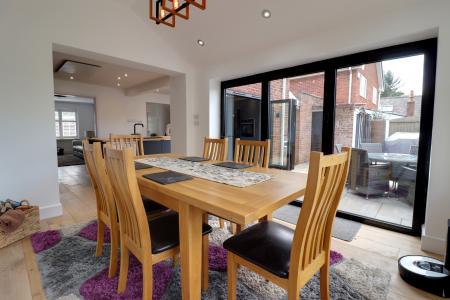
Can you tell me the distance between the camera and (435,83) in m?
2.04

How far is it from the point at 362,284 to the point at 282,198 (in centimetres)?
108

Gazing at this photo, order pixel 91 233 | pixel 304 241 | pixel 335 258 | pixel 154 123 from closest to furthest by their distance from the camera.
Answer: pixel 304 241
pixel 335 258
pixel 91 233
pixel 154 123

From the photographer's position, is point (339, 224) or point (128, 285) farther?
point (339, 224)

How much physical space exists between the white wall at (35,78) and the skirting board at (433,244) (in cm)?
405

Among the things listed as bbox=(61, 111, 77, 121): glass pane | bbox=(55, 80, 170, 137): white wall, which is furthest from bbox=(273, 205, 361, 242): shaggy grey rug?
bbox=(61, 111, 77, 121): glass pane

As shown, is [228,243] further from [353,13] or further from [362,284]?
[353,13]

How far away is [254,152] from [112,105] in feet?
22.7

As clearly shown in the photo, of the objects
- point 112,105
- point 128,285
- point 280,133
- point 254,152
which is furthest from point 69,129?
point 128,285

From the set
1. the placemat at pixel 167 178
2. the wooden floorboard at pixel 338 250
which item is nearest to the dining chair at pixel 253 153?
the placemat at pixel 167 178

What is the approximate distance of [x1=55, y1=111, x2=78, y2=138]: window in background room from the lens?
32.2ft

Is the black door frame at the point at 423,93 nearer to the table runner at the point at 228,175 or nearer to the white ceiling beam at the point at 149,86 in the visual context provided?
the table runner at the point at 228,175

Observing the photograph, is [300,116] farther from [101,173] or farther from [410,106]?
[101,173]

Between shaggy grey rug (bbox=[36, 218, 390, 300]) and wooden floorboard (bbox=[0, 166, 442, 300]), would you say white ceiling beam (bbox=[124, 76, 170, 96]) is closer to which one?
wooden floorboard (bbox=[0, 166, 442, 300])

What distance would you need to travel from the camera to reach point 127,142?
10.3ft
